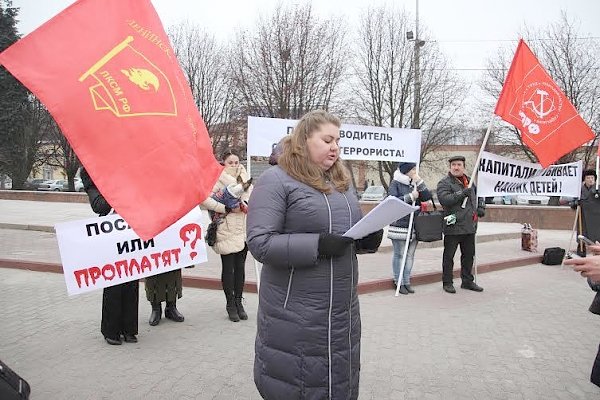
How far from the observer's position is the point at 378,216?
2.34m

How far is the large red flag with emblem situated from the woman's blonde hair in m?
0.70

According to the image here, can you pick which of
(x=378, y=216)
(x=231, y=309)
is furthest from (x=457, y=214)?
(x=378, y=216)

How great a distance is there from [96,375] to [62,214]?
16.0 m

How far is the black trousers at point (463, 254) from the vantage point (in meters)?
Answer: 7.20

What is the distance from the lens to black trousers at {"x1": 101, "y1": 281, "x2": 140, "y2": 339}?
4.67m

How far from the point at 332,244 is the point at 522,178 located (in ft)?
21.7

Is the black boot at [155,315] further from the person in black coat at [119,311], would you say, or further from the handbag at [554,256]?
the handbag at [554,256]

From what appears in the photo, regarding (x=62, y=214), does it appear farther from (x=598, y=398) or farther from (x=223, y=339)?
(x=598, y=398)

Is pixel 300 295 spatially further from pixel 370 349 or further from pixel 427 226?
pixel 427 226

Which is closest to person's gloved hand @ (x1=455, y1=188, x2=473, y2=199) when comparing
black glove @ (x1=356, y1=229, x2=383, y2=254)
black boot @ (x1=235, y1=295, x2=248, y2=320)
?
black boot @ (x1=235, y1=295, x2=248, y2=320)

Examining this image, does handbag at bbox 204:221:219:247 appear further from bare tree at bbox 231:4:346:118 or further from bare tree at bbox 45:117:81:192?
bare tree at bbox 45:117:81:192

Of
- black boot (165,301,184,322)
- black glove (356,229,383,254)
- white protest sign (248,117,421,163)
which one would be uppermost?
white protest sign (248,117,421,163)

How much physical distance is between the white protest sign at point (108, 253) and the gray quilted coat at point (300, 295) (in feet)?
7.21

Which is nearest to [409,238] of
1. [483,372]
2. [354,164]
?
[483,372]
